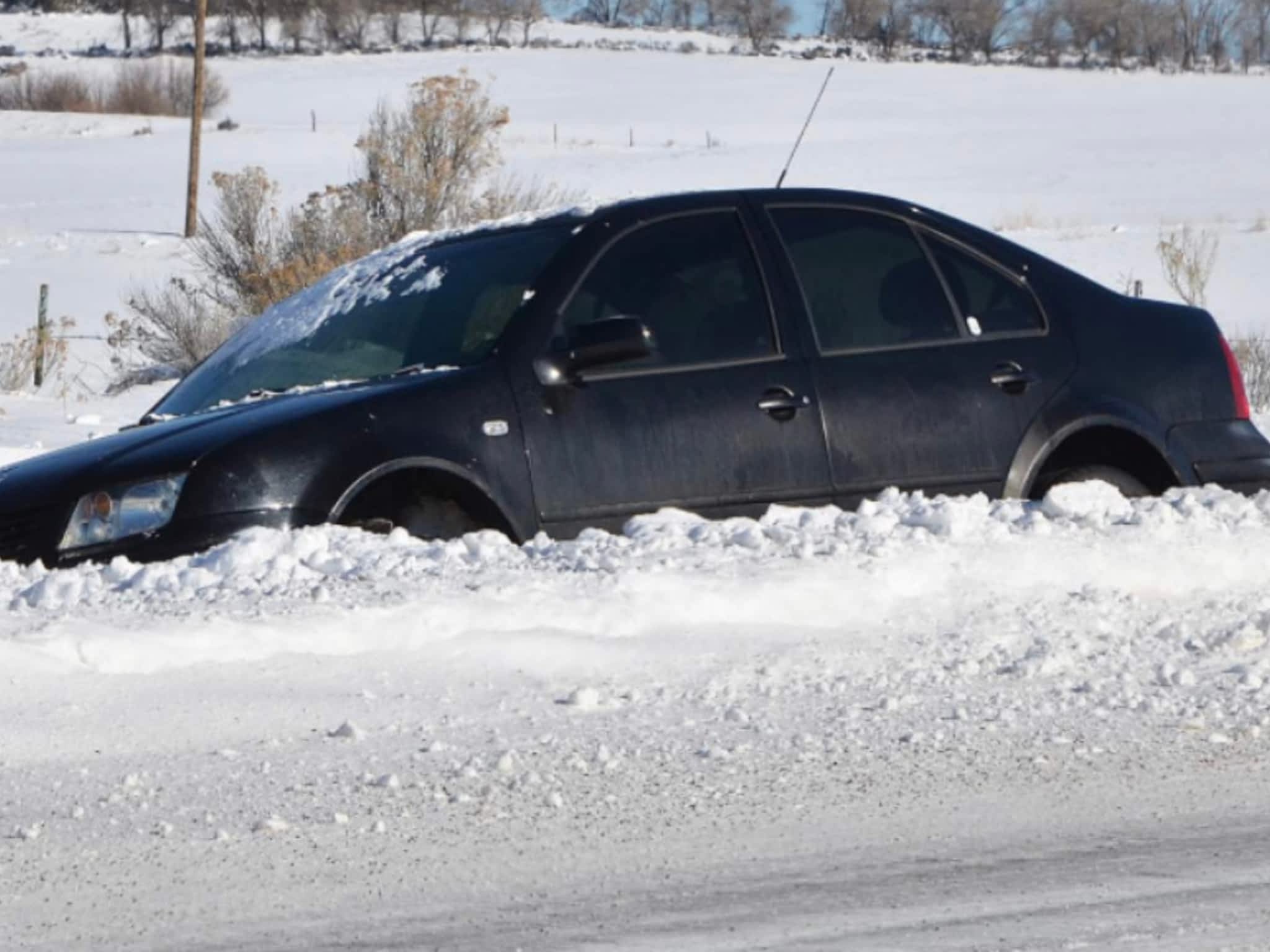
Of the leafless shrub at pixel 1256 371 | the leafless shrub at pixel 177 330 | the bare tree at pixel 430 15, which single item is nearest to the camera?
the leafless shrub at pixel 1256 371

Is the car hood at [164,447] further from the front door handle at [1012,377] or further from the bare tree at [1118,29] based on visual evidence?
the bare tree at [1118,29]

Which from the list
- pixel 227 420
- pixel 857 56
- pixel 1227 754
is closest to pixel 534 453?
pixel 227 420

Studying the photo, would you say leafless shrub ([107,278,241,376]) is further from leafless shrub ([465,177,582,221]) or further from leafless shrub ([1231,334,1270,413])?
leafless shrub ([1231,334,1270,413])

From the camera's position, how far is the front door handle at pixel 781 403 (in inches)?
271

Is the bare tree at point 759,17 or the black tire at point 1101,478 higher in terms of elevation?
the bare tree at point 759,17

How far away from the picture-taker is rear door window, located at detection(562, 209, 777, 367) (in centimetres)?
686

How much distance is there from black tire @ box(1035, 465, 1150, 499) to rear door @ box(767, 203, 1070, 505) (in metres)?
0.22

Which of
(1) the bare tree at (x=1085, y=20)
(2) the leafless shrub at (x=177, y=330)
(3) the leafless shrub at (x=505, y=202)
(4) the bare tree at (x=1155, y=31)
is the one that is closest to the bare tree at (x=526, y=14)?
(1) the bare tree at (x=1085, y=20)

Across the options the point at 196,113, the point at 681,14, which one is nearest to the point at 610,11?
the point at 681,14

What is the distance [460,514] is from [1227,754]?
2.50 m

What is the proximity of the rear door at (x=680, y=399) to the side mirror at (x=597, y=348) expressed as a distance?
1.7 inches

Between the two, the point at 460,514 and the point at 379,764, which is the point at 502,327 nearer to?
the point at 460,514

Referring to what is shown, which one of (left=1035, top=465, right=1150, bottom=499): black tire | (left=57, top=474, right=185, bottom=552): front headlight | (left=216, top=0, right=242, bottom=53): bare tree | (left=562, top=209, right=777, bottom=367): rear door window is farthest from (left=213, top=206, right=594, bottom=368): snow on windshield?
(left=216, top=0, right=242, bottom=53): bare tree

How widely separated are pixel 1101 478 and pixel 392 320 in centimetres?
247
